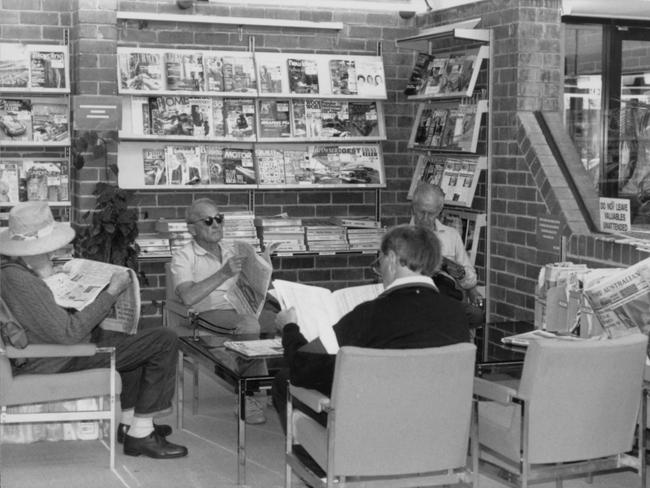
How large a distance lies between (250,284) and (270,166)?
2.22 metres

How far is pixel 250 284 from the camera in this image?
5.80 metres

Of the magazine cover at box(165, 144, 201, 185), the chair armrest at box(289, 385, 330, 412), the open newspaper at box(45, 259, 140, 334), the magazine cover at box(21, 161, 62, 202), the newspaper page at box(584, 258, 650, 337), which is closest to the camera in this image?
the chair armrest at box(289, 385, 330, 412)

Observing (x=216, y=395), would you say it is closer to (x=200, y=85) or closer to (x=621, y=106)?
(x=200, y=85)

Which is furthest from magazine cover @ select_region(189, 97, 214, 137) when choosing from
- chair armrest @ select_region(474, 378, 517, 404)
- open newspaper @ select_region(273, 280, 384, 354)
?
chair armrest @ select_region(474, 378, 517, 404)

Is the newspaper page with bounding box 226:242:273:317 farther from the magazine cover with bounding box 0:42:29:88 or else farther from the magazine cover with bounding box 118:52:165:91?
the magazine cover with bounding box 0:42:29:88

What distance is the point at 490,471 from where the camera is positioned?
3.95 m

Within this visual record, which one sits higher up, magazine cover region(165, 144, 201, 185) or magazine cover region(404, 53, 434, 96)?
magazine cover region(404, 53, 434, 96)

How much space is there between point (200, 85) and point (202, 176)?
644 mm

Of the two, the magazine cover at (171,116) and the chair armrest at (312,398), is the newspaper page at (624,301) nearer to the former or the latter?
the chair armrest at (312,398)

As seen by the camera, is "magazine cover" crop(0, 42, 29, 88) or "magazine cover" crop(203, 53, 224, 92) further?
"magazine cover" crop(203, 53, 224, 92)

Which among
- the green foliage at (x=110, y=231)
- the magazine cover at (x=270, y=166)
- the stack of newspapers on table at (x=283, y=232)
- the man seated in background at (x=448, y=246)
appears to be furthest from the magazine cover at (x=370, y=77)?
the green foliage at (x=110, y=231)

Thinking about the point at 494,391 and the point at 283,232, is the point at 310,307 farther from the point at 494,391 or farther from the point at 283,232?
the point at 283,232

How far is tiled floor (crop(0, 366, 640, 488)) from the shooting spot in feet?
15.5

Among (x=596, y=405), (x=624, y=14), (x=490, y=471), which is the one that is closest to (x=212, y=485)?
(x=490, y=471)
